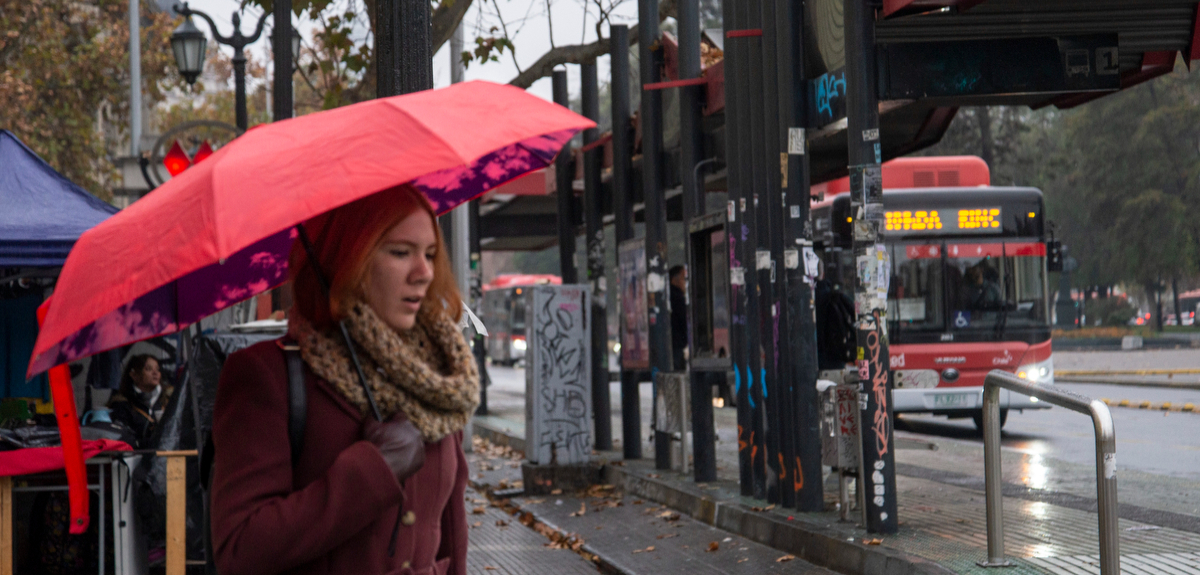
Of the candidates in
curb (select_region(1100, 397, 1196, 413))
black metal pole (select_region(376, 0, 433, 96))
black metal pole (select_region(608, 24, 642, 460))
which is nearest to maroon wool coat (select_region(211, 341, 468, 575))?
black metal pole (select_region(376, 0, 433, 96))

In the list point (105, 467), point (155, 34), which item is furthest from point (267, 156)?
point (155, 34)

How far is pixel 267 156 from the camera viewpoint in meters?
2.46

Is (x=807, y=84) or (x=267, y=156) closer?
(x=267, y=156)

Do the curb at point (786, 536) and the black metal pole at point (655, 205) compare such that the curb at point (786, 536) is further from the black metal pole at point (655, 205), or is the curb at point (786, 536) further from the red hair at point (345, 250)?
the red hair at point (345, 250)

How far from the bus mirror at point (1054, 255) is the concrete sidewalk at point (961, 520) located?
3845 millimetres

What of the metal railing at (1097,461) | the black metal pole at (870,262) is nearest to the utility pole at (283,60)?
the black metal pole at (870,262)

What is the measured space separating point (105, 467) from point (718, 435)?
1035 cm

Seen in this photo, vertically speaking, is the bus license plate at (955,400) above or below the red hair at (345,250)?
below

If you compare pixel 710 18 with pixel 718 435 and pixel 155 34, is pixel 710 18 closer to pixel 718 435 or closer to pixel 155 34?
pixel 155 34

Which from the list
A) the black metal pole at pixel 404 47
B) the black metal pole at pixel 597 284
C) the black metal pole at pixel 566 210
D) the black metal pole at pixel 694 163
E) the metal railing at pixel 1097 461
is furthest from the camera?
the black metal pole at pixel 566 210

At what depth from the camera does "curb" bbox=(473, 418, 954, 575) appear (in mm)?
6973

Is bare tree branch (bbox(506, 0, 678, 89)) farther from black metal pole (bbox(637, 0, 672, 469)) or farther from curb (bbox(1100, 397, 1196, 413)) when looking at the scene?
curb (bbox(1100, 397, 1196, 413))

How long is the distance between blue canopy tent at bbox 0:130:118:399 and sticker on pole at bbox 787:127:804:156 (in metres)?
4.49

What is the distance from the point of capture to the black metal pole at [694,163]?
10.9 m
